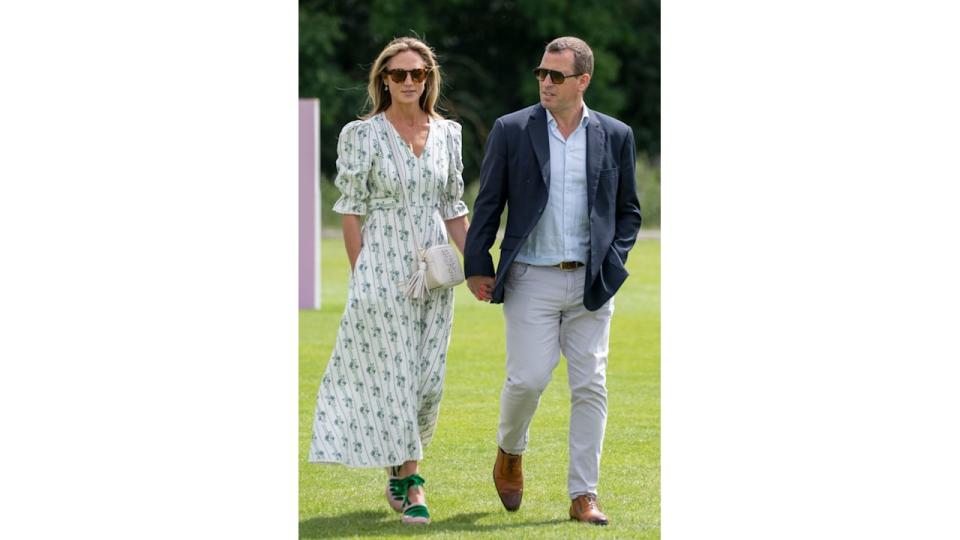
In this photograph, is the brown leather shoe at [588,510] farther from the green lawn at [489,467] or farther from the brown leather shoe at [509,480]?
the brown leather shoe at [509,480]

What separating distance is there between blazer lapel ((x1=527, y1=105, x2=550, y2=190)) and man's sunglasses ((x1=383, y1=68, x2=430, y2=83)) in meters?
0.50

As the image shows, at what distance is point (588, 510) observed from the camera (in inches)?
271

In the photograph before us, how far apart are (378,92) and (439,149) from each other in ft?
1.18

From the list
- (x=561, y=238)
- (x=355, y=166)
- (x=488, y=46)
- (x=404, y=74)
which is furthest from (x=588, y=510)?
(x=488, y=46)

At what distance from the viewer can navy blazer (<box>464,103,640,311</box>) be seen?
6.75 meters

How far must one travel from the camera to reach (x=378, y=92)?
7.01m

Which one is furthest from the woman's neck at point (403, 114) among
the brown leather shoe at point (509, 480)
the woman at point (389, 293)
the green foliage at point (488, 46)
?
the green foliage at point (488, 46)

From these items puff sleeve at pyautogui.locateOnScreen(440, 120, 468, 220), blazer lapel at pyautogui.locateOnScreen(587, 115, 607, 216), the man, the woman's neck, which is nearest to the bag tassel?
the man

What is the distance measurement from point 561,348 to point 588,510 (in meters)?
0.70

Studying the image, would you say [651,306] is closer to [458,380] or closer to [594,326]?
[458,380]

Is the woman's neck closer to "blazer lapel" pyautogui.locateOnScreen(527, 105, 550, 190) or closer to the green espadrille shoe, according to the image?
"blazer lapel" pyautogui.locateOnScreen(527, 105, 550, 190)

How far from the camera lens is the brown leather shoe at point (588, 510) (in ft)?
22.6

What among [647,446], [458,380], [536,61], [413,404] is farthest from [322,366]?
[536,61]

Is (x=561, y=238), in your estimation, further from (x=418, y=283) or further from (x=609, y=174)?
(x=418, y=283)
